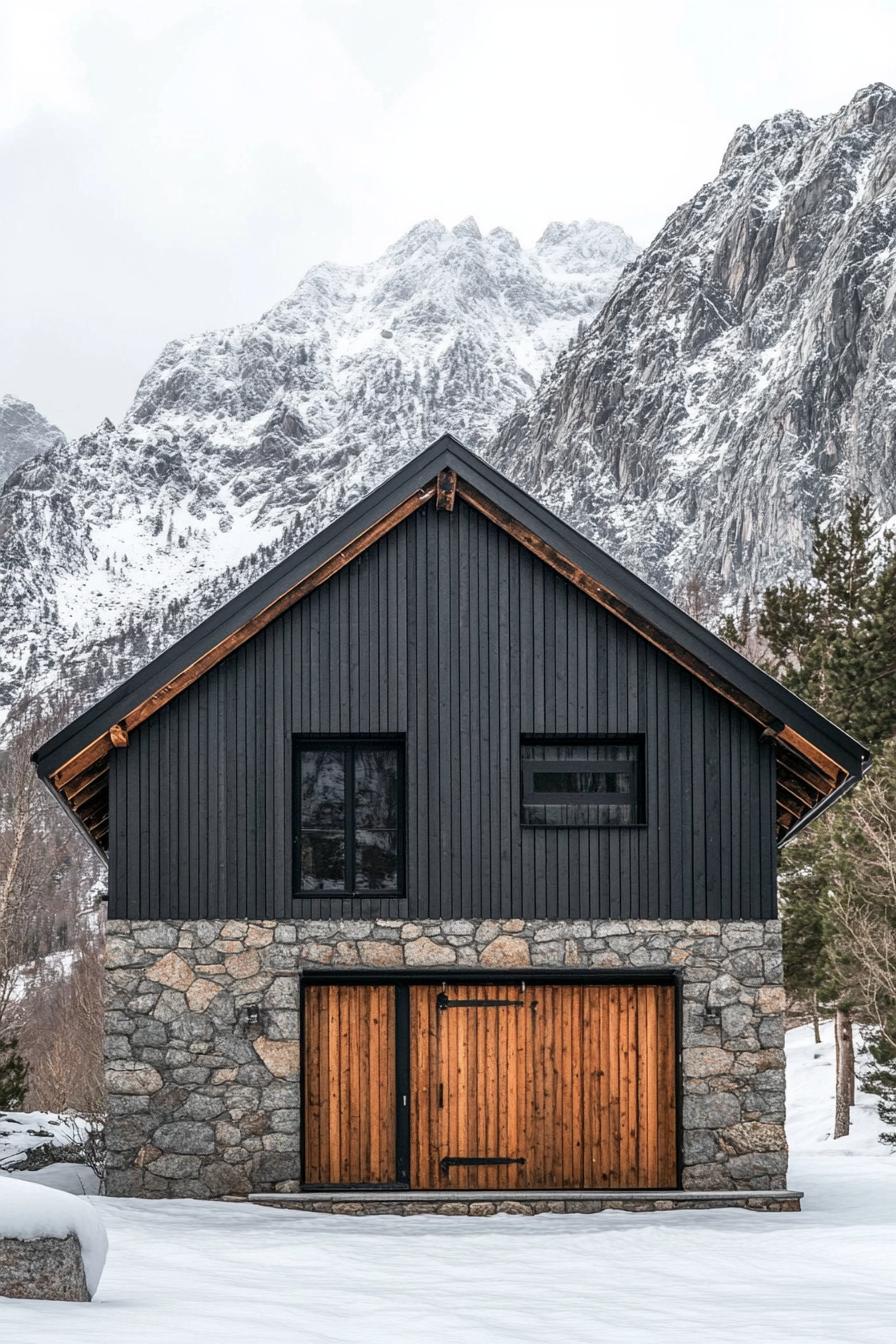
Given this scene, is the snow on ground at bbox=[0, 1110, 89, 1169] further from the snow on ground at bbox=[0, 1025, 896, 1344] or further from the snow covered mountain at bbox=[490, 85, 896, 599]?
the snow covered mountain at bbox=[490, 85, 896, 599]

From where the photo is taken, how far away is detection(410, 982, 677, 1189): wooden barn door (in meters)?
11.8

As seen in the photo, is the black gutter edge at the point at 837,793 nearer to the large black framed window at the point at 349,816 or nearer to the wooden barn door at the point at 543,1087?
the wooden barn door at the point at 543,1087

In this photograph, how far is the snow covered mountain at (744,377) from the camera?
11369 cm

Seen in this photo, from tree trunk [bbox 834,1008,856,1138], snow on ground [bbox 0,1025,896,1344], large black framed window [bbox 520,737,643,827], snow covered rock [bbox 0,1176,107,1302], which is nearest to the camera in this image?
snow covered rock [bbox 0,1176,107,1302]

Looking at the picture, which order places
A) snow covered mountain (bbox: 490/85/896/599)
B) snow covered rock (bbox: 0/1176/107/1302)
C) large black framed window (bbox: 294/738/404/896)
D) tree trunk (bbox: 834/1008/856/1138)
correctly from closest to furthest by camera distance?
Answer: snow covered rock (bbox: 0/1176/107/1302)
large black framed window (bbox: 294/738/404/896)
tree trunk (bbox: 834/1008/856/1138)
snow covered mountain (bbox: 490/85/896/599)

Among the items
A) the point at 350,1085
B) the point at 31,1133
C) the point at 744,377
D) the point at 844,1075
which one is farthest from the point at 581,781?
the point at 744,377

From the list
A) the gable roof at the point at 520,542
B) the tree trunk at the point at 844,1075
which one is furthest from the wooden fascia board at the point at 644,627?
the tree trunk at the point at 844,1075

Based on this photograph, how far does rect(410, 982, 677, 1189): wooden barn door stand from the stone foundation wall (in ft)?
1.13

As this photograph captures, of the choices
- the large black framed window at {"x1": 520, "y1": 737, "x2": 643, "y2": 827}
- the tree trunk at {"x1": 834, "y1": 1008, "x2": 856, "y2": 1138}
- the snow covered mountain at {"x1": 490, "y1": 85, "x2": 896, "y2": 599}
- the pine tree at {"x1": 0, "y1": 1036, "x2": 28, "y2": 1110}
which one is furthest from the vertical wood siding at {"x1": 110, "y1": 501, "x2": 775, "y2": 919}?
the snow covered mountain at {"x1": 490, "y1": 85, "x2": 896, "y2": 599}

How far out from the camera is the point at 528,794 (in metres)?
12.1

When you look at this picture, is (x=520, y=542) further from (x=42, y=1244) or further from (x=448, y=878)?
(x=42, y=1244)

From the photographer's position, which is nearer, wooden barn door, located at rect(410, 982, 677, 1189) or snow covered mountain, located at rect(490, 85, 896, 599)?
wooden barn door, located at rect(410, 982, 677, 1189)

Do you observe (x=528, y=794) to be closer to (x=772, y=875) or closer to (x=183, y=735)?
A: (x=772, y=875)

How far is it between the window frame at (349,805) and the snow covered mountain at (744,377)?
93.7 metres
